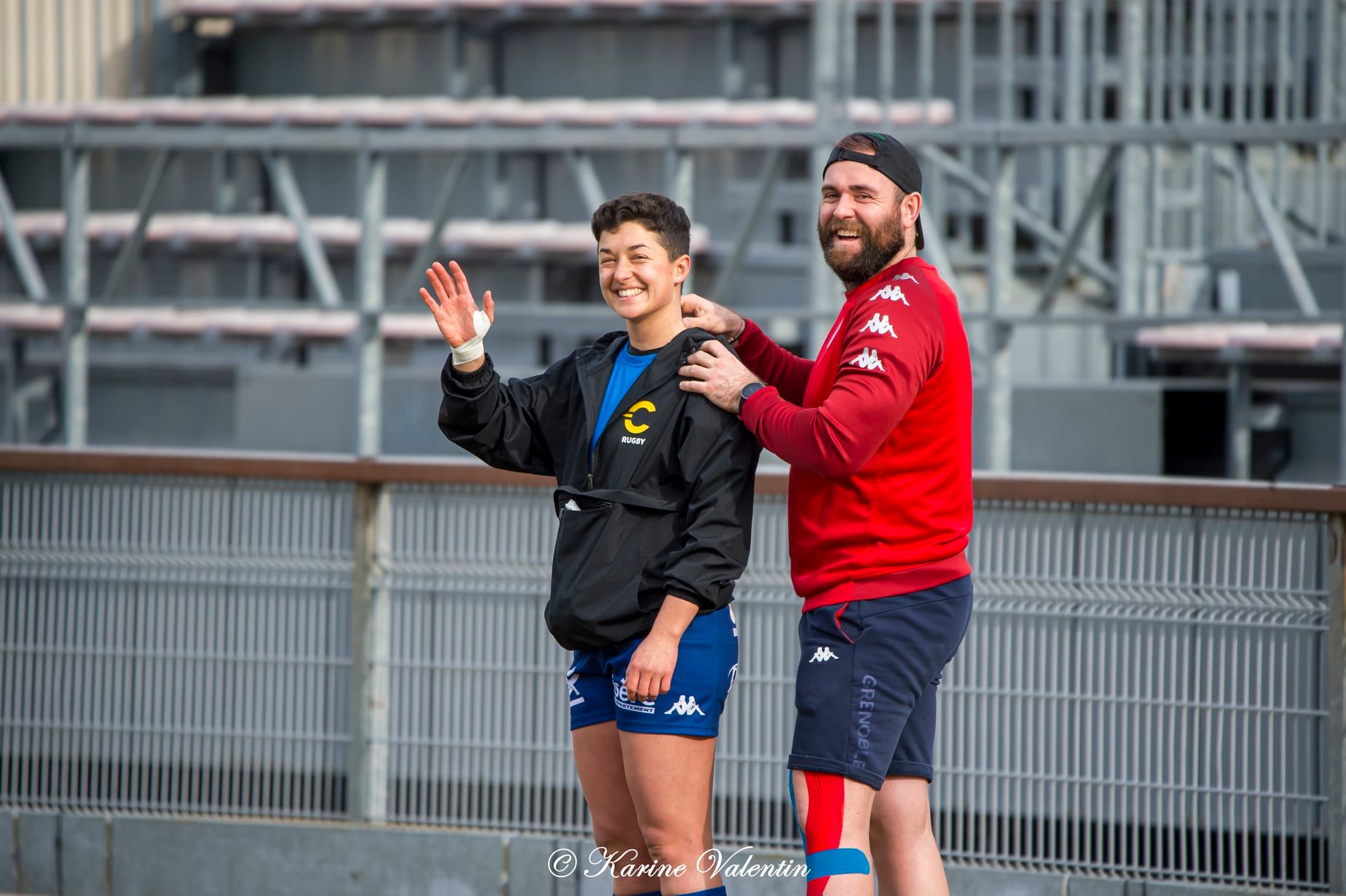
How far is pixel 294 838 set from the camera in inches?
142

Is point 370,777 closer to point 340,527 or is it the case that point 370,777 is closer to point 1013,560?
point 340,527

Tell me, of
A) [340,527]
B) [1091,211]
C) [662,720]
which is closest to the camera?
[662,720]

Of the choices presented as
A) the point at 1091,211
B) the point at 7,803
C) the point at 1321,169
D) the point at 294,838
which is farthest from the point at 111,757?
the point at 1321,169

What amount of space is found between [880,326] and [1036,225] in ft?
14.7

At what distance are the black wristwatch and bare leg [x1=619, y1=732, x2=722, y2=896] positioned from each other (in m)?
0.54

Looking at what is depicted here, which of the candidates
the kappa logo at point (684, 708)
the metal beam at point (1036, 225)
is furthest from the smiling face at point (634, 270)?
the metal beam at point (1036, 225)

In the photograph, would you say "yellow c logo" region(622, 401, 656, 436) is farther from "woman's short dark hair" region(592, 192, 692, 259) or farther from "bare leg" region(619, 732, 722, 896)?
"bare leg" region(619, 732, 722, 896)

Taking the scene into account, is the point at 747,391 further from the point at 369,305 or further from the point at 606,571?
the point at 369,305

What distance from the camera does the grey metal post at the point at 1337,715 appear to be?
10.5ft

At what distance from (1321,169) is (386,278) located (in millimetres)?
4266

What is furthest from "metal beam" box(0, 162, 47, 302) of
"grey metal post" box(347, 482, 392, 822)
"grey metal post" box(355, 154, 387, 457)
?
"grey metal post" box(347, 482, 392, 822)

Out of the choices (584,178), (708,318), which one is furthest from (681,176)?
(708,318)

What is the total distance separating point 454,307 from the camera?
2.37m

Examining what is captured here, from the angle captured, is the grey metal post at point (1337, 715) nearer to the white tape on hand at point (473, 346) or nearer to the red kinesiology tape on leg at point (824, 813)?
the red kinesiology tape on leg at point (824, 813)
